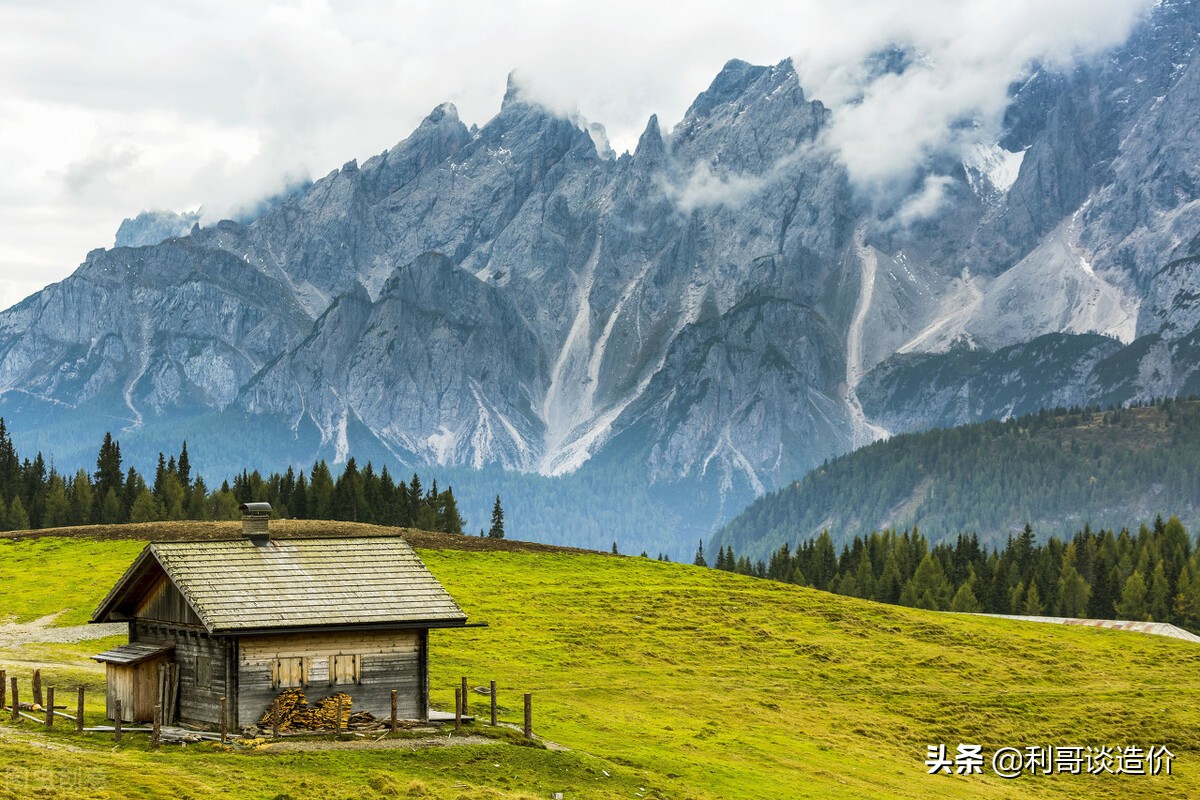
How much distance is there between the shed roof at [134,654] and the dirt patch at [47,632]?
25792 millimetres

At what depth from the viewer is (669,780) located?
5881cm

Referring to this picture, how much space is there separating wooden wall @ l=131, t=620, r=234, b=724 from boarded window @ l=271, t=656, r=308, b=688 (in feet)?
5.52

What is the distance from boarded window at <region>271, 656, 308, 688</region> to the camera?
56.2 m

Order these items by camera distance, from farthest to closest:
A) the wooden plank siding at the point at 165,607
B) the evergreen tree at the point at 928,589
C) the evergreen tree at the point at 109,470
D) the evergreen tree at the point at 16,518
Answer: the evergreen tree at the point at 109,470, the evergreen tree at the point at 928,589, the evergreen tree at the point at 16,518, the wooden plank siding at the point at 165,607

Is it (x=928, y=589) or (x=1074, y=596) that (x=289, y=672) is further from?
(x=1074, y=596)

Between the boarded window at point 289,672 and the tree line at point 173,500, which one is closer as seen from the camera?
the boarded window at point 289,672

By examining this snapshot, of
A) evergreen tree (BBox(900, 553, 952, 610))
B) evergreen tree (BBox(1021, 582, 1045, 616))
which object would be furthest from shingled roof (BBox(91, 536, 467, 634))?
evergreen tree (BBox(900, 553, 952, 610))

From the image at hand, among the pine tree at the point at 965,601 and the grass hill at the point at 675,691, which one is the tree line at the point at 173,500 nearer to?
the grass hill at the point at 675,691

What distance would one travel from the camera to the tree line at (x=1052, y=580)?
170500mm

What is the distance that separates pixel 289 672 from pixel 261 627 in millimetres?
2385

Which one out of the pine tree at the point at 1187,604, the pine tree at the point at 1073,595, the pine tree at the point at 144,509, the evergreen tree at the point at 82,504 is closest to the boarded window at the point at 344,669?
the pine tree at the point at 144,509

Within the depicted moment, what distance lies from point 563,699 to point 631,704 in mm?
3876

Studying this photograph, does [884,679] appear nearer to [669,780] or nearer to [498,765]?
[669,780]

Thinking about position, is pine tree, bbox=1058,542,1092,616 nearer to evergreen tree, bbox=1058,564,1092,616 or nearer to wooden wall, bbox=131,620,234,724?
evergreen tree, bbox=1058,564,1092,616
